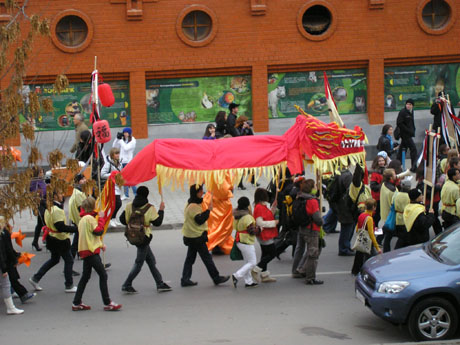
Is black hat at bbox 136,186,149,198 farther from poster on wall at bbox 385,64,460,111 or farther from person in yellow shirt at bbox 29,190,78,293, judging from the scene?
poster on wall at bbox 385,64,460,111

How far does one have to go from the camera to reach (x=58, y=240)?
12.1 metres

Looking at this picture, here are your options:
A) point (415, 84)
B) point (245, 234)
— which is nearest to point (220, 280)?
point (245, 234)

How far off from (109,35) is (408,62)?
31.2ft

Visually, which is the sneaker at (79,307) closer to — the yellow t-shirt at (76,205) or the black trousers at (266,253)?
the yellow t-shirt at (76,205)

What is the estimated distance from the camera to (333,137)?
1196cm

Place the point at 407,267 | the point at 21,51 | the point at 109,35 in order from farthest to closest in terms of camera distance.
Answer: the point at 109,35 < the point at 407,267 < the point at 21,51

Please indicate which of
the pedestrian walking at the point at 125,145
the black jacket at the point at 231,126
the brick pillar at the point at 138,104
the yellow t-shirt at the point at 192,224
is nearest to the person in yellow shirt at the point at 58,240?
the yellow t-shirt at the point at 192,224

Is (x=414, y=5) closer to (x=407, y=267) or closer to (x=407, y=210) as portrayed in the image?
(x=407, y=210)

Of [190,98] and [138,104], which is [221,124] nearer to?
[190,98]

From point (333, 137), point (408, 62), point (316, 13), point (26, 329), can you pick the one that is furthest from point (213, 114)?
point (26, 329)

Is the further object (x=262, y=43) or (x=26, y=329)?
(x=262, y=43)

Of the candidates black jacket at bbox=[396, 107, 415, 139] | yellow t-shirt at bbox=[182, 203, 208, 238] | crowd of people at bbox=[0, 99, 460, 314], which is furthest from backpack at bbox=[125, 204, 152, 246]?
black jacket at bbox=[396, 107, 415, 139]

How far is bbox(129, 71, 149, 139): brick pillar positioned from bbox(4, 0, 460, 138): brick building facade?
1.2 inches

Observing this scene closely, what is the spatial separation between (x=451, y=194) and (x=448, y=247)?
3.17 m
